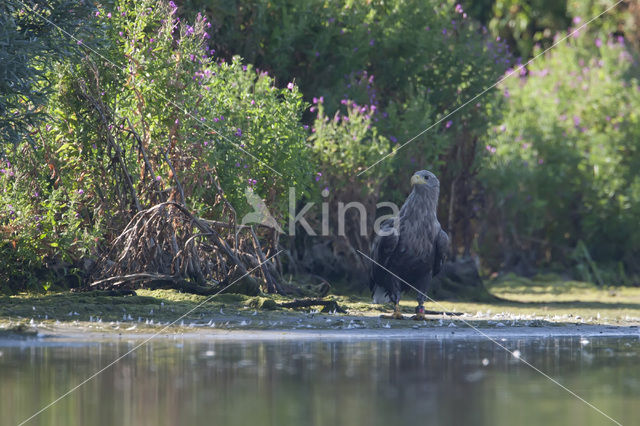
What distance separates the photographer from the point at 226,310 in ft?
43.3

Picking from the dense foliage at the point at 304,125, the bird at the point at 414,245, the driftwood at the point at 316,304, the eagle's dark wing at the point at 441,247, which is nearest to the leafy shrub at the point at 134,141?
the dense foliage at the point at 304,125

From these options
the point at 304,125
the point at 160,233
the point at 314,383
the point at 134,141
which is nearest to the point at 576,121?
the point at 304,125

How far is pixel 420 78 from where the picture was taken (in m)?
20.7

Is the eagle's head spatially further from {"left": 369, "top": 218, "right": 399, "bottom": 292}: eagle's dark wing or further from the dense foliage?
the dense foliage

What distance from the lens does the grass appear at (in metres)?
12.3

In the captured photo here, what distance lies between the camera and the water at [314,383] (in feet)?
22.3

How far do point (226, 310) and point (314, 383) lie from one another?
208 inches

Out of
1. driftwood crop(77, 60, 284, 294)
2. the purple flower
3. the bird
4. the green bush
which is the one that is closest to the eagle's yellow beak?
the bird

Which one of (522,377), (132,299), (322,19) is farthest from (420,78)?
(522,377)

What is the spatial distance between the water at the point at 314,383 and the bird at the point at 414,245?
8.63ft

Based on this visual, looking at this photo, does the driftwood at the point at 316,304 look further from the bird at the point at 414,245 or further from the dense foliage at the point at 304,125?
the dense foliage at the point at 304,125

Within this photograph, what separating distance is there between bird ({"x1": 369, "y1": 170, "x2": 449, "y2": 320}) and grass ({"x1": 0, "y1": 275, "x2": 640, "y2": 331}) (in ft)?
2.08

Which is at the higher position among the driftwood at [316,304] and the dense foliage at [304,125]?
the dense foliage at [304,125]

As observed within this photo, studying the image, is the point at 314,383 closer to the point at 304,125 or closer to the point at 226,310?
the point at 226,310
